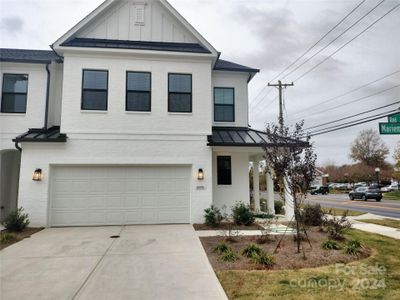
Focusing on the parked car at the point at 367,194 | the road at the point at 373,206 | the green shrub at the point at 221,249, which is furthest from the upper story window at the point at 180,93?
the parked car at the point at 367,194

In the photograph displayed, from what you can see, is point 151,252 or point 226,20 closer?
point 151,252

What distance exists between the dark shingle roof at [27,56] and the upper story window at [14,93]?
70 centimetres

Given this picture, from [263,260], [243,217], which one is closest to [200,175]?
[243,217]

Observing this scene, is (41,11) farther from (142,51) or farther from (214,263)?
(214,263)

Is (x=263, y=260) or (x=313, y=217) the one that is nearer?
(x=263, y=260)

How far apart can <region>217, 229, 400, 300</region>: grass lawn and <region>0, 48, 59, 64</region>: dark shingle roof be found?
11.5 meters

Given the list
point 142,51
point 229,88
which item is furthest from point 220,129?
point 142,51

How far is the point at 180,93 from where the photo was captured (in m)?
11.6

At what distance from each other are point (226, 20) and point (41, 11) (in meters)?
8.48

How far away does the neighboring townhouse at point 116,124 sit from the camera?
10.7 meters

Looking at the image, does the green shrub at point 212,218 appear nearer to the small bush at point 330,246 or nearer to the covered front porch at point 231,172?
the covered front porch at point 231,172

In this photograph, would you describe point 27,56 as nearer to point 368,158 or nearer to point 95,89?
point 95,89

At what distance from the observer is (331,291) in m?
4.75

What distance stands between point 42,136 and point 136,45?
5.41m
